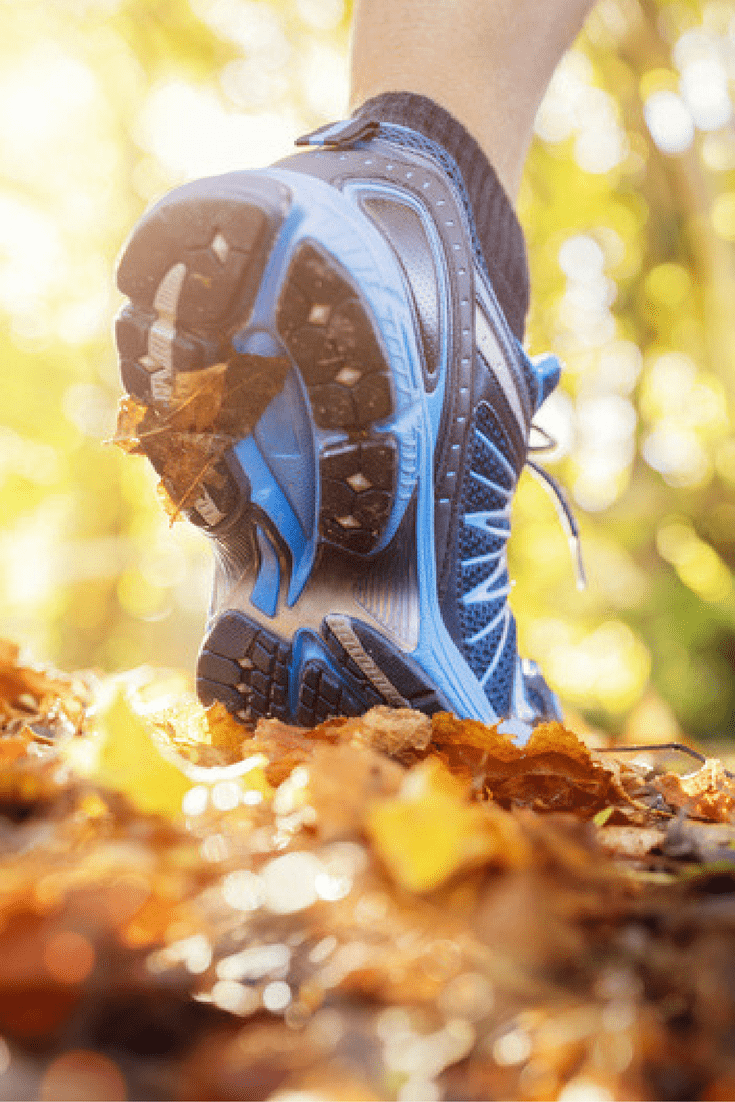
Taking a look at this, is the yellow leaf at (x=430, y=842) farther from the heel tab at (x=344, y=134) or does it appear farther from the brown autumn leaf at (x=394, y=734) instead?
the heel tab at (x=344, y=134)

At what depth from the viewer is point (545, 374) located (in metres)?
1.56

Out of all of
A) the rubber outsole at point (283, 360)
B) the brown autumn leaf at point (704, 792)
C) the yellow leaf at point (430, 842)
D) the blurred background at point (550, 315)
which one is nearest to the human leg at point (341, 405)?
the rubber outsole at point (283, 360)

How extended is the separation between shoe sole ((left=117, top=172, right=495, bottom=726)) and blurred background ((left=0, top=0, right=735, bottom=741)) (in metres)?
5.25

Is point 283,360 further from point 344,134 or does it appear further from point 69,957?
point 69,957

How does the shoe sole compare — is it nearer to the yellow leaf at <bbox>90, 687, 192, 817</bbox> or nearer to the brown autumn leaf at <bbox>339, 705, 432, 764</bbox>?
the brown autumn leaf at <bbox>339, 705, 432, 764</bbox>

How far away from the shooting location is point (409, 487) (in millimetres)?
1188

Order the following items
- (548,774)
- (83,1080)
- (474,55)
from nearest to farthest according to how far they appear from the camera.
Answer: (83,1080)
(548,774)
(474,55)

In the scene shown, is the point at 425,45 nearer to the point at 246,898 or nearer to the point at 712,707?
the point at 246,898

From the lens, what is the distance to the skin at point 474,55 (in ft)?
4.58

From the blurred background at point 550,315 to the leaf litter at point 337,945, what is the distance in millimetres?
5852

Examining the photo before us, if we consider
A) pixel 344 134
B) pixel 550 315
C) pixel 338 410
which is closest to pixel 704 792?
pixel 338 410

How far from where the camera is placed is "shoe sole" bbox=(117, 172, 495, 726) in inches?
41.6

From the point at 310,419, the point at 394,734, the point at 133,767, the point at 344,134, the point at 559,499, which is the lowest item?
the point at 394,734

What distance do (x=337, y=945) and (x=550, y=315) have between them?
8.41 meters
